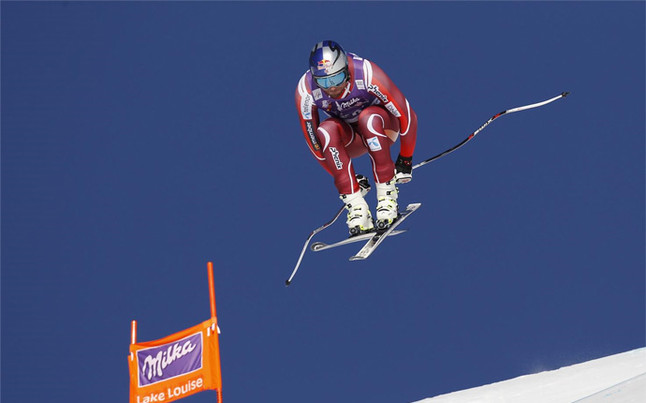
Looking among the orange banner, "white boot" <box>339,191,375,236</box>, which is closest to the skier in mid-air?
"white boot" <box>339,191,375,236</box>

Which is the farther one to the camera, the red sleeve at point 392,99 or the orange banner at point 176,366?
the orange banner at point 176,366

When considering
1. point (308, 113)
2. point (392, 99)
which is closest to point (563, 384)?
point (392, 99)

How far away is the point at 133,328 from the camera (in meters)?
4.99

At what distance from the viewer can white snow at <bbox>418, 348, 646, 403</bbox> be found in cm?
516

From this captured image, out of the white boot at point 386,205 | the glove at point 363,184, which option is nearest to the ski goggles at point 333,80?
the white boot at point 386,205

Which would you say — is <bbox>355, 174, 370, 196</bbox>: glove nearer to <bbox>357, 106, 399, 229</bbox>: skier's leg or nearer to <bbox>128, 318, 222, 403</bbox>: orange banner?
<bbox>357, 106, 399, 229</bbox>: skier's leg

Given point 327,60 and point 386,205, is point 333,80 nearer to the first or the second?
point 327,60

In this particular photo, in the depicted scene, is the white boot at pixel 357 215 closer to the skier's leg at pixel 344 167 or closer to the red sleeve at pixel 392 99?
the skier's leg at pixel 344 167

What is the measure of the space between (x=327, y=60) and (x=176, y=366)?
6.24 ft

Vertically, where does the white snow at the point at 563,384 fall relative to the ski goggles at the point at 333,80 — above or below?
below

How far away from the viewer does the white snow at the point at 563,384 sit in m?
5.16

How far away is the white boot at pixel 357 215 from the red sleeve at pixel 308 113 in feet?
0.81

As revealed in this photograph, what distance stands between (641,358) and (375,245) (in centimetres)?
229

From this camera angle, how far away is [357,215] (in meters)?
4.39
